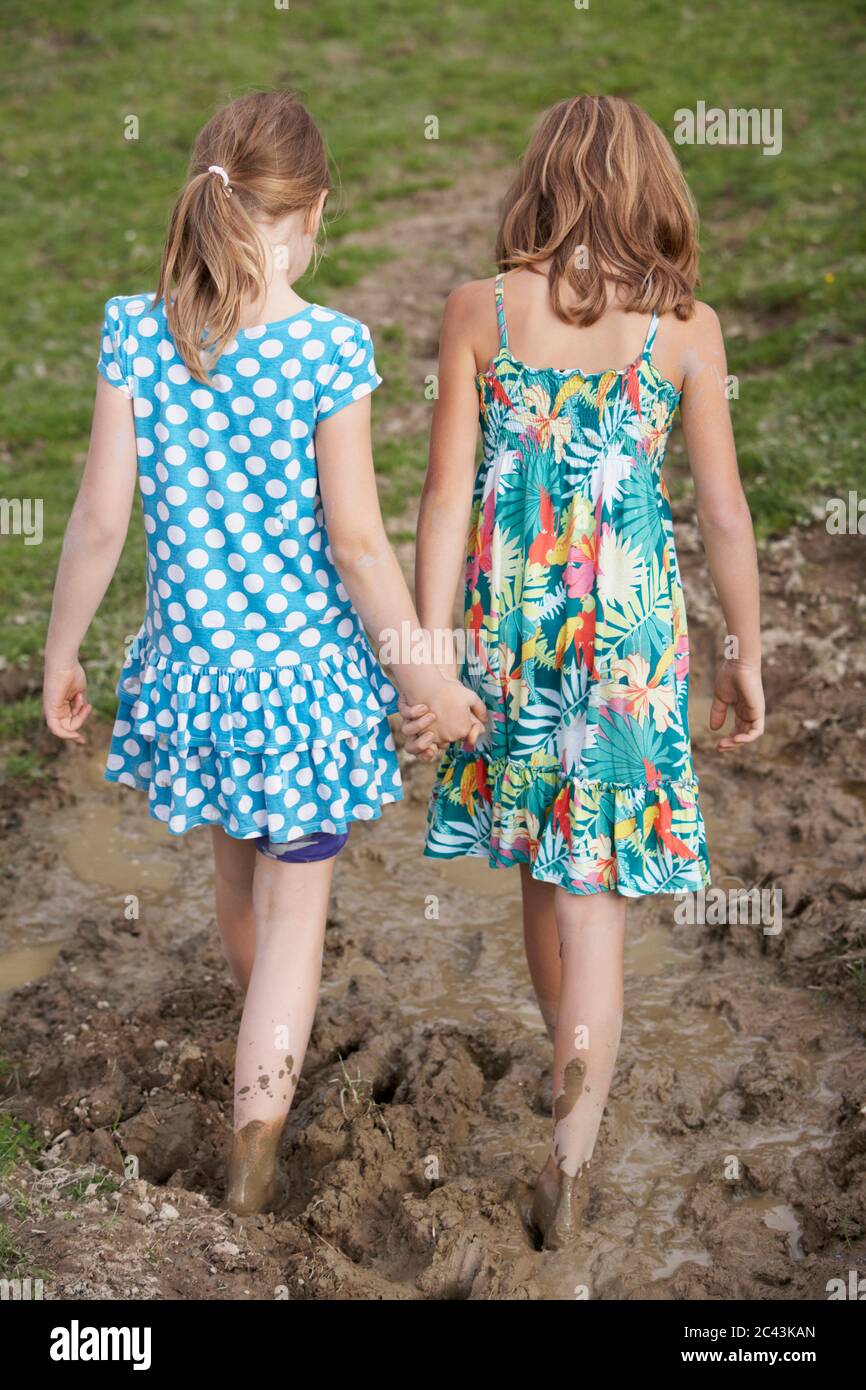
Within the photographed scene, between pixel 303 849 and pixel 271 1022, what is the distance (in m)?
0.32

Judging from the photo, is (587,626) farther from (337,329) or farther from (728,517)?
(337,329)

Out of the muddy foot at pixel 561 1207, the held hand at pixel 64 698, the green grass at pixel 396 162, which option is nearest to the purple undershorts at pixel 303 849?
the held hand at pixel 64 698

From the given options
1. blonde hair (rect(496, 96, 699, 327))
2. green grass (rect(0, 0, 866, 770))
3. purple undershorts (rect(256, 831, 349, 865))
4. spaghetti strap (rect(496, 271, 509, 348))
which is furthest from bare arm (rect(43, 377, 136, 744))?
green grass (rect(0, 0, 866, 770))

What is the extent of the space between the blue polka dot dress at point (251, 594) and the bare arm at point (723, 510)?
60 centimetres

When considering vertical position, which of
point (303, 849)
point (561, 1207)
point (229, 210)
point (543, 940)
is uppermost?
point (229, 210)

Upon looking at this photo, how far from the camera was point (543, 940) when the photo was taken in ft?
9.46

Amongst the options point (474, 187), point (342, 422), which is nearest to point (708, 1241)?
point (342, 422)

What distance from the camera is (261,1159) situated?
2.64 meters

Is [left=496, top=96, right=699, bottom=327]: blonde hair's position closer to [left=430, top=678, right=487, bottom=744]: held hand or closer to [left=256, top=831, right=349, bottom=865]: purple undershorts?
[left=430, top=678, right=487, bottom=744]: held hand

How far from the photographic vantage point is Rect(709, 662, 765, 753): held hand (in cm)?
266

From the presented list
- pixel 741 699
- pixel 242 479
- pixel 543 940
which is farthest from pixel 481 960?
pixel 242 479

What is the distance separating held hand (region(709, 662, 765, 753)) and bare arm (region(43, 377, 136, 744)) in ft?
3.71

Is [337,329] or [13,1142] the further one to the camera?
[13,1142]

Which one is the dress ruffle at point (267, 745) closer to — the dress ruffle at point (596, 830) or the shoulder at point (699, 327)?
the dress ruffle at point (596, 830)
